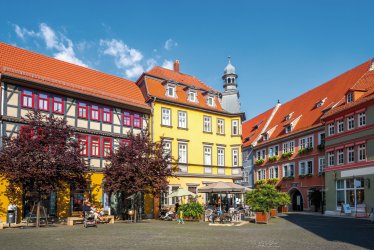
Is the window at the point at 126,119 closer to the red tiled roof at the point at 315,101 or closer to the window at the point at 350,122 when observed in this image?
the window at the point at 350,122

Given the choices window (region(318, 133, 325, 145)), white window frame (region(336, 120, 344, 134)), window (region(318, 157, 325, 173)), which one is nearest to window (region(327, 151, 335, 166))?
white window frame (region(336, 120, 344, 134))

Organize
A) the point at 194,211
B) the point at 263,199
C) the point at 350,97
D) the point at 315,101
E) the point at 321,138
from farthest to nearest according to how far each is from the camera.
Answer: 1. the point at 315,101
2. the point at 321,138
3. the point at 350,97
4. the point at 194,211
5. the point at 263,199

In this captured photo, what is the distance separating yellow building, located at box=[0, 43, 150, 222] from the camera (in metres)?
26.8

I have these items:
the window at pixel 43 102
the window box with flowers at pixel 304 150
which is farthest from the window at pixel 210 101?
the window at pixel 43 102

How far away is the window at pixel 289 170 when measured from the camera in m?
48.1

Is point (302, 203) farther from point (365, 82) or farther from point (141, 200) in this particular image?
point (141, 200)

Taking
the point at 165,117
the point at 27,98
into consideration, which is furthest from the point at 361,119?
the point at 27,98

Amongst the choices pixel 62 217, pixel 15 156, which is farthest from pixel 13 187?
pixel 62 217

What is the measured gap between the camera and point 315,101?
4925 cm

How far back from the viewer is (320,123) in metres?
43.0

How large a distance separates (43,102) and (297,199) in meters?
31.2

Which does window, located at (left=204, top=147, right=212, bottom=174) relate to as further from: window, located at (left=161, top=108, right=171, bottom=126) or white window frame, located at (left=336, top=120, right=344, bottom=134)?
white window frame, located at (left=336, top=120, right=344, bottom=134)

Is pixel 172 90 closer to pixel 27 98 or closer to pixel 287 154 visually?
pixel 27 98

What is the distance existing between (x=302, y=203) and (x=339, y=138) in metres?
11.9
